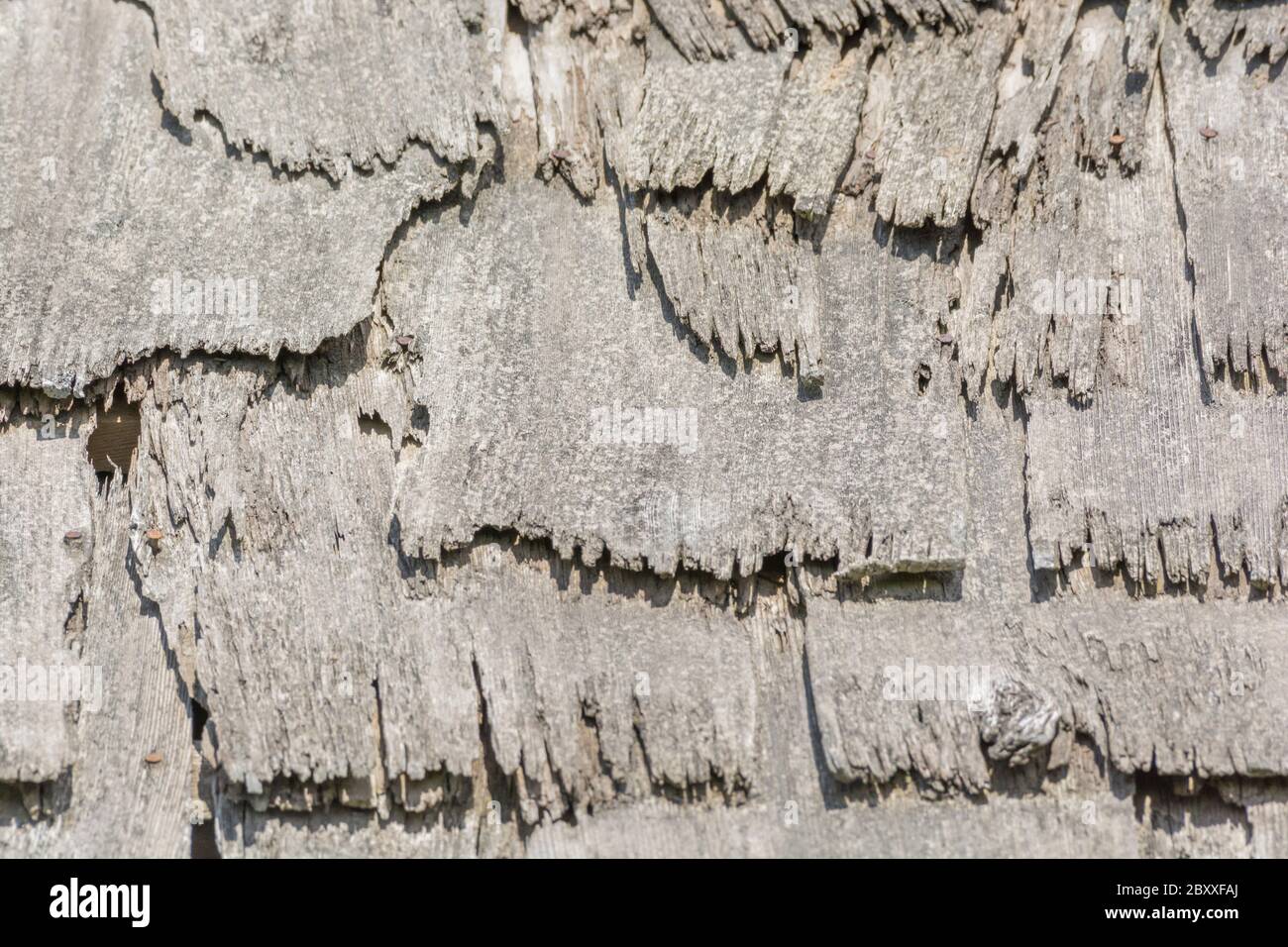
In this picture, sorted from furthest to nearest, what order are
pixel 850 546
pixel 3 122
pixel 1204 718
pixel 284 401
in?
pixel 3 122 < pixel 284 401 < pixel 850 546 < pixel 1204 718

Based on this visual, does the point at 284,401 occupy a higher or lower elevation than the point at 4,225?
lower

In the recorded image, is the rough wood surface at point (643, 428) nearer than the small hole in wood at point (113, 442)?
Yes

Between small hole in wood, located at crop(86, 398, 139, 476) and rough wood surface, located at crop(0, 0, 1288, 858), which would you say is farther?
small hole in wood, located at crop(86, 398, 139, 476)

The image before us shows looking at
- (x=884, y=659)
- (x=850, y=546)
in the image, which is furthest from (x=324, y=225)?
(x=884, y=659)

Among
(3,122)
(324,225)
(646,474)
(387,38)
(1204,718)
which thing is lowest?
(1204,718)

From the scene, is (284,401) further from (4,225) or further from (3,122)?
(3,122)

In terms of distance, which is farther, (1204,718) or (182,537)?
(182,537)

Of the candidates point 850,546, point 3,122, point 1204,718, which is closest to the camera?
point 1204,718

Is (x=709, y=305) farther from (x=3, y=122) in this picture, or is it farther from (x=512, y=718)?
(x=3, y=122)
